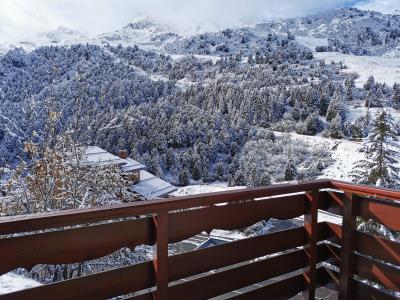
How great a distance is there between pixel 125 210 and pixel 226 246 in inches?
27.0

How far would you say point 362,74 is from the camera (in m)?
62.8

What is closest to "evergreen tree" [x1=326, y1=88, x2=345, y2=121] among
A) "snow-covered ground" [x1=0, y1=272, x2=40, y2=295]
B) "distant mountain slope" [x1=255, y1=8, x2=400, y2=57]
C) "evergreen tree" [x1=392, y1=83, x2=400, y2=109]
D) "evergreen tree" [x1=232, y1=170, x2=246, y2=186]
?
"evergreen tree" [x1=392, y1=83, x2=400, y2=109]

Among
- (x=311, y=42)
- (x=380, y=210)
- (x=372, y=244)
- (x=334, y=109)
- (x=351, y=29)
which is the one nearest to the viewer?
(x=380, y=210)

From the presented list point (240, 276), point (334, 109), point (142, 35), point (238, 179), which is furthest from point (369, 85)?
point (142, 35)

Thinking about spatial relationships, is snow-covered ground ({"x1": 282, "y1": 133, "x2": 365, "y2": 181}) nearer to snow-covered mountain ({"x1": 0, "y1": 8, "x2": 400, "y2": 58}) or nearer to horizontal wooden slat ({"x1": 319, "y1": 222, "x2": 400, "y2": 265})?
horizontal wooden slat ({"x1": 319, "y1": 222, "x2": 400, "y2": 265})

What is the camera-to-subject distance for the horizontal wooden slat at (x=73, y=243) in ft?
4.55

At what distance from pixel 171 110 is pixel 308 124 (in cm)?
1707

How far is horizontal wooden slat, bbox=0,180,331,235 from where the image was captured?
1356mm

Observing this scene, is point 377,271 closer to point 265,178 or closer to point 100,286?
point 100,286

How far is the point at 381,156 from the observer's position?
35.6 ft

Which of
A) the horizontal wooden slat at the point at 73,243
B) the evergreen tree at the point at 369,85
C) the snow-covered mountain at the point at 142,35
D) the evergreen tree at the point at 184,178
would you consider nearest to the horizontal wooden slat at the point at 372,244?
the horizontal wooden slat at the point at 73,243

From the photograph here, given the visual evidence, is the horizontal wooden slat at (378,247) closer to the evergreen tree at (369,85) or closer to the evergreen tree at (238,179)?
the evergreen tree at (238,179)

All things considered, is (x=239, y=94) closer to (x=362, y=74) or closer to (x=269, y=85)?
(x=269, y=85)

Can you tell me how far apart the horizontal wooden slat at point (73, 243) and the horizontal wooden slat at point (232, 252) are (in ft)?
0.77
